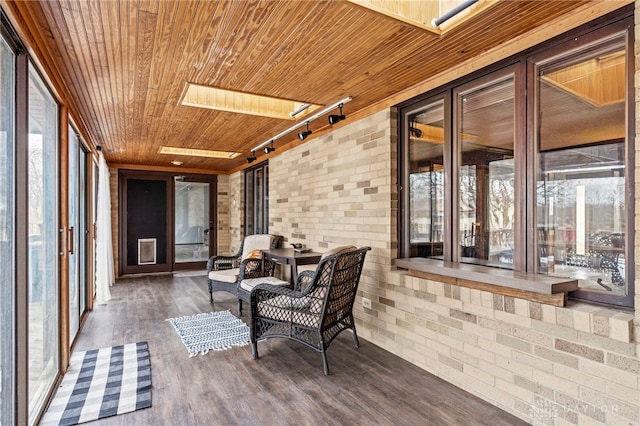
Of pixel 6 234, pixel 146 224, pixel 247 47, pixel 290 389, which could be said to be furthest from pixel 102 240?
pixel 247 47

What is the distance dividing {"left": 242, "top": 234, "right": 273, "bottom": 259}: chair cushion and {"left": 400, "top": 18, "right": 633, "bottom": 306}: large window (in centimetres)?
285

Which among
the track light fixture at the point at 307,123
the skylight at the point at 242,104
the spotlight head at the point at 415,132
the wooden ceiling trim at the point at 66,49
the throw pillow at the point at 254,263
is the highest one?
the skylight at the point at 242,104

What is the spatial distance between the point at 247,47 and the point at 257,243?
3661mm

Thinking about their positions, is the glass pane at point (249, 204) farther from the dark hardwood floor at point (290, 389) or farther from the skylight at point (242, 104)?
the dark hardwood floor at point (290, 389)

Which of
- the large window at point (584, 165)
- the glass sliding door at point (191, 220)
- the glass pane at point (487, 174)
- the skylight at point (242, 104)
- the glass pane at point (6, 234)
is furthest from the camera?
the glass sliding door at point (191, 220)

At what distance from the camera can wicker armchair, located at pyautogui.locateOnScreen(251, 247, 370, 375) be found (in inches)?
114

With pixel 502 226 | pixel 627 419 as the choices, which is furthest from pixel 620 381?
pixel 502 226

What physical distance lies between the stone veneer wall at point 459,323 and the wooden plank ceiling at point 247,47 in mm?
805

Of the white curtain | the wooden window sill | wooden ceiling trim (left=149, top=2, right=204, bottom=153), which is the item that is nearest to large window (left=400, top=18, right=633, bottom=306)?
the wooden window sill

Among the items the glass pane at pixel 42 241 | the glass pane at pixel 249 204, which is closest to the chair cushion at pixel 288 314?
the glass pane at pixel 42 241

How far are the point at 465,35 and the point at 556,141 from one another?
0.87 metres

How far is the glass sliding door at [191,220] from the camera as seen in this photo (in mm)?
8094

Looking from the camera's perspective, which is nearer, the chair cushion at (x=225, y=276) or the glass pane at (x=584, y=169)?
the glass pane at (x=584, y=169)

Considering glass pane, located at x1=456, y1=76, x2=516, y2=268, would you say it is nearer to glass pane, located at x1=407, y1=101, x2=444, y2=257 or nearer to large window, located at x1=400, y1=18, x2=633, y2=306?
large window, located at x1=400, y1=18, x2=633, y2=306
